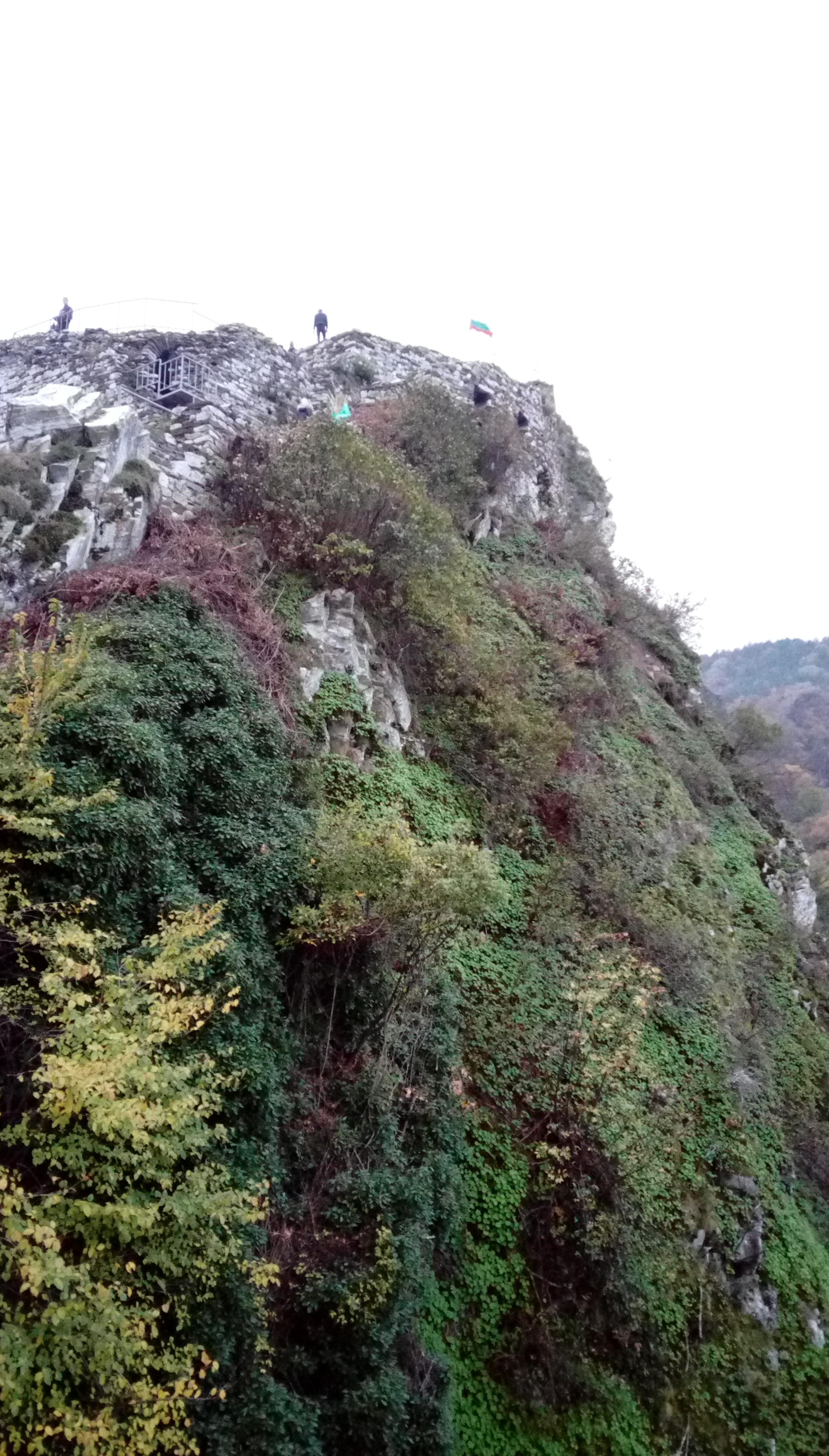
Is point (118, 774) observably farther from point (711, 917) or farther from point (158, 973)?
point (711, 917)

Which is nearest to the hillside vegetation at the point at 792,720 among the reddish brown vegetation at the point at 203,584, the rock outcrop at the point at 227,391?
the rock outcrop at the point at 227,391

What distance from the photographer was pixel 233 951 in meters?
5.98

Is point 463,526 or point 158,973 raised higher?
point 463,526

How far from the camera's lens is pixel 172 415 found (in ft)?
41.0

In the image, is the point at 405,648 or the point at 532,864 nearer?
the point at 532,864

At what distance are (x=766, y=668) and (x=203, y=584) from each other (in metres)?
64.5

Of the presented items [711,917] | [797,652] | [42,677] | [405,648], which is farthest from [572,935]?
[797,652]

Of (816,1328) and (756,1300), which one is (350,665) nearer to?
(756,1300)

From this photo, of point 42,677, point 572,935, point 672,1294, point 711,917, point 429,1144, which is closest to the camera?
point 42,677

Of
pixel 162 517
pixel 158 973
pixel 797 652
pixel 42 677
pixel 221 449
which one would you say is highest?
pixel 797 652

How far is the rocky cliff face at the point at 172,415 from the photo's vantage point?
9477mm

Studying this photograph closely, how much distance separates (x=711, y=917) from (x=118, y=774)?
952 cm

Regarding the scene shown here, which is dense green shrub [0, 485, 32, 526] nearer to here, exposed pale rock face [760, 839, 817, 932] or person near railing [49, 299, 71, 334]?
person near railing [49, 299, 71, 334]

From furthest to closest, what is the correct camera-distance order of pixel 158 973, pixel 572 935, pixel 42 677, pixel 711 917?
pixel 711 917 → pixel 572 935 → pixel 42 677 → pixel 158 973
